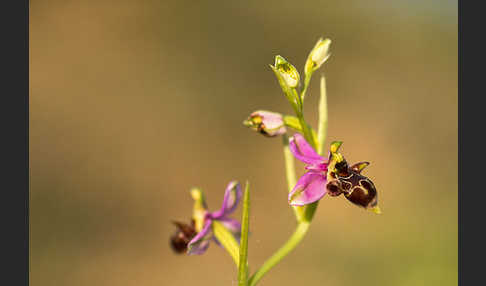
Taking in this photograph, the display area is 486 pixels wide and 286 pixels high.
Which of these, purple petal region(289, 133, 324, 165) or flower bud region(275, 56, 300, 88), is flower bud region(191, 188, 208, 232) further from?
flower bud region(275, 56, 300, 88)

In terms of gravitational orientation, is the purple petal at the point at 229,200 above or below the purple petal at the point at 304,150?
below

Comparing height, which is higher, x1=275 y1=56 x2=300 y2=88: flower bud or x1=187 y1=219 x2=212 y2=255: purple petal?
x1=275 y1=56 x2=300 y2=88: flower bud

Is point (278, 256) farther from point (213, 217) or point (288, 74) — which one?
point (288, 74)

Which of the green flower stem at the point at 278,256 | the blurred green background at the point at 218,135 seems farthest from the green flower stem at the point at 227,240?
the blurred green background at the point at 218,135

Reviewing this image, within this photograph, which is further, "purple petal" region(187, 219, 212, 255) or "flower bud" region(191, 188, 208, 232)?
"flower bud" region(191, 188, 208, 232)

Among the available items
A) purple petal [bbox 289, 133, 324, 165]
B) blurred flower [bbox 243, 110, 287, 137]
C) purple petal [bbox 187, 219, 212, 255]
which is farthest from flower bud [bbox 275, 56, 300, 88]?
purple petal [bbox 187, 219, 212, 255]

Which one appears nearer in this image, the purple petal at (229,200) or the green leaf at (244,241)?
the green leaf at (244,241)

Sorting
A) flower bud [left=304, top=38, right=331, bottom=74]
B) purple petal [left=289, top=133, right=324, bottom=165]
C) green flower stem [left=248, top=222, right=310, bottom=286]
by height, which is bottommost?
green flower stem [left=248, top=222, right=310, bottom=286]

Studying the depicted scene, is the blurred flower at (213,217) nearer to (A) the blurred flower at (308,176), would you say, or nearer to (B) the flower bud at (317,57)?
(A) the blurred flower at (308,176)
